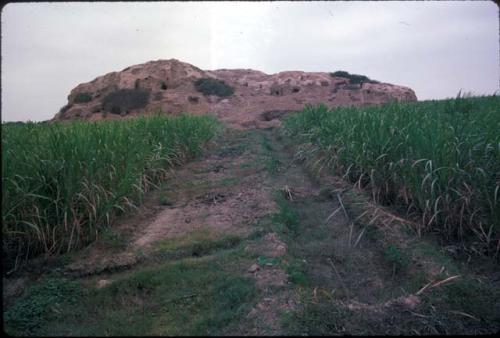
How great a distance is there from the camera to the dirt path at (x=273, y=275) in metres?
2.36

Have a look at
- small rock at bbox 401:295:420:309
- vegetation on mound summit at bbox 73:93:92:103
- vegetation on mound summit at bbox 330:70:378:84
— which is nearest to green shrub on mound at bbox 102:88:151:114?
vegetation on mound summit at bbox 73:93:92:103

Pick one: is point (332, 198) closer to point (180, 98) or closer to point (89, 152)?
point (89, 152)

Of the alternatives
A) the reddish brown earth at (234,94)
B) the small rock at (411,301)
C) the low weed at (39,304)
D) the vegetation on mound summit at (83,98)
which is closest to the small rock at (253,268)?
the small rock at (411,301)

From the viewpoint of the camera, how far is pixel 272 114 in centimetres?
1717

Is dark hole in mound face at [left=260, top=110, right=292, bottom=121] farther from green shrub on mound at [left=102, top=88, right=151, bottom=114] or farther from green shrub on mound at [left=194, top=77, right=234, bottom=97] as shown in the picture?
green shrub on mound at [left=102, top=88, right=151, bottom=114]

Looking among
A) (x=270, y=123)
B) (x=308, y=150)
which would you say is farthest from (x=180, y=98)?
(x=308, y=150)

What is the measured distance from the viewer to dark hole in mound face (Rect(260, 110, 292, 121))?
1681 cm

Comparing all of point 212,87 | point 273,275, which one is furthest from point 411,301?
point 212,87

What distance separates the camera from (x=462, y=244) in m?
3.45

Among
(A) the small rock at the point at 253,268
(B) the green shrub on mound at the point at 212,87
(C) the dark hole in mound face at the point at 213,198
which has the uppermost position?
(B) the green shrub on mound at the point at 212,87

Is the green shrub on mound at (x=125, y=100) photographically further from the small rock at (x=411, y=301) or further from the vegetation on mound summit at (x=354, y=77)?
the small rock at (x=411, y=301)

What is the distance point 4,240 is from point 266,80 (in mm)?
22948

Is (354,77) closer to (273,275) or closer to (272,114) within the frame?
(272,114)

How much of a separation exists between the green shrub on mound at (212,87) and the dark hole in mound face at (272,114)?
4521mm
